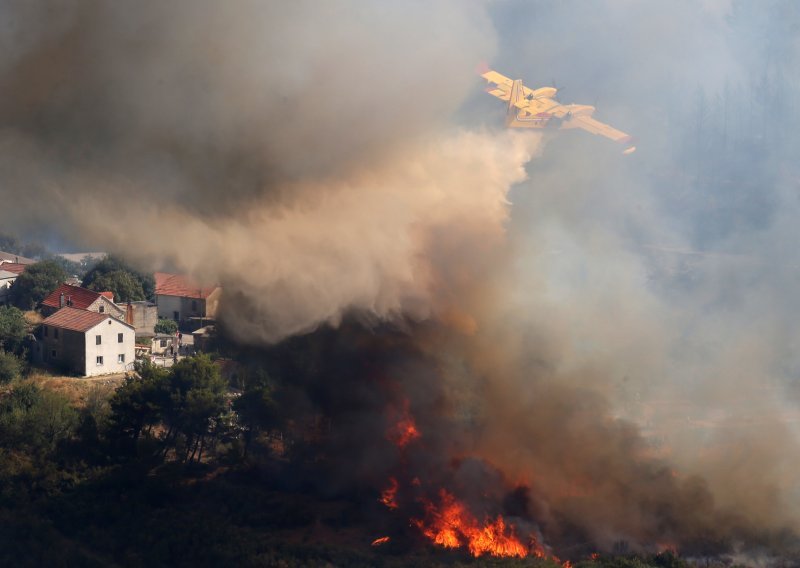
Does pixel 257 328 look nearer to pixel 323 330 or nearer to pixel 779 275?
pixel 323 330

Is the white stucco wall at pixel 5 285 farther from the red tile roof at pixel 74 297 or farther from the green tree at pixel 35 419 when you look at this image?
the green tree at pixel 35 419

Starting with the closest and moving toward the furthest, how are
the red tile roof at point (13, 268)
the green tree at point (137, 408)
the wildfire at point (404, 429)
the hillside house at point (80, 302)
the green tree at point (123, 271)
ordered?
1. the wildfire at point (404, 429)
2. the green tree at point (137, 408)
3. the hillside house at point (80, 302)
4. the green tree at point (123, 271)
5. the red tile roof at point (13, 268)

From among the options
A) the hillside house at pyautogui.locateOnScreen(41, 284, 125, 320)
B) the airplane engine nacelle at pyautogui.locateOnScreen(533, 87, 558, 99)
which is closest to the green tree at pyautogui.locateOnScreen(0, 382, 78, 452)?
the hillside house at pyautogui.locateOnScreen(41, 284, 125, 320)

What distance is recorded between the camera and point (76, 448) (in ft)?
84.1

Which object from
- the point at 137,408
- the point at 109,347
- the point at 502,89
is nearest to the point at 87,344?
the point at 109,347

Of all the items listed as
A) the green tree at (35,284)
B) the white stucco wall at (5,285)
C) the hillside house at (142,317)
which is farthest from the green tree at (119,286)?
the hillside house at (142,317)

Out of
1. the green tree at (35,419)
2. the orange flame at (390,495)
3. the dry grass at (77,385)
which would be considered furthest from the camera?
the dry grass at (77,385)

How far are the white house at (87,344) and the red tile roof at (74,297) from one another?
12.5ft

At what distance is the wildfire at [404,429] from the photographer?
22.5m

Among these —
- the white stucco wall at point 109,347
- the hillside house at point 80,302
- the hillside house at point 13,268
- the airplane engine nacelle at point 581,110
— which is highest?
the airplane engine nacelle at point 581,110

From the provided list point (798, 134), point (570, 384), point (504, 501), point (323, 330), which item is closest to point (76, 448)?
point (323, 330)

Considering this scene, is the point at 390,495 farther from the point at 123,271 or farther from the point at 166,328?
the point at 123,271

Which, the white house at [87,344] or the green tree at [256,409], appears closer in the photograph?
the green tree at [256,409]

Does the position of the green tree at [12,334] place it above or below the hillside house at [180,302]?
below
